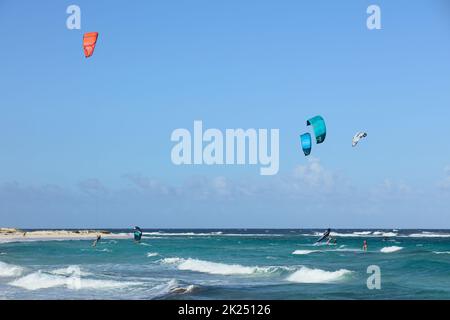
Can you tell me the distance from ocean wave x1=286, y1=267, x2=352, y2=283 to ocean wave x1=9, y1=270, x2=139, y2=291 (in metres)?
5.65

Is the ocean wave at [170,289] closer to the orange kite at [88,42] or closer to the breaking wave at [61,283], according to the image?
the breaking wave at [61,283]

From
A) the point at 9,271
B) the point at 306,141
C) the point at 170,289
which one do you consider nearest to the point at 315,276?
the point at 306,141

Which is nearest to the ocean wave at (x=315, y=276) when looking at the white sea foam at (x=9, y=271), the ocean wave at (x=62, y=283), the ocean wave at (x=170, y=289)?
the ocean wave at (x=170, y=289)

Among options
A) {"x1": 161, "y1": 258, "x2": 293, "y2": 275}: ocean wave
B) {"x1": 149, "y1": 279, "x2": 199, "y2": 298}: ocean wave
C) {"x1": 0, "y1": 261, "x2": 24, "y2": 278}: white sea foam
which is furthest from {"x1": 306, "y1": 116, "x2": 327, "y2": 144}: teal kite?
{"x1": 0, "y1": 261, "x2": 24, "y2": 278}: white sea foam

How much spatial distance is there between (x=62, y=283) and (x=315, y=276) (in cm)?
857

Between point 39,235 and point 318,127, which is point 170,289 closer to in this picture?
point 318,127

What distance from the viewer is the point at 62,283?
16.1 metres

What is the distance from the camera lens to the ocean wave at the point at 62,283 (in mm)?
15270

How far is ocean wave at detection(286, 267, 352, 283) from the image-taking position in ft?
61.4

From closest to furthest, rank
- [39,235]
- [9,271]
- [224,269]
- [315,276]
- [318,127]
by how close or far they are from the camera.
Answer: [318,127] → [9,271] → [315,276] → [224,269] → [39,235]

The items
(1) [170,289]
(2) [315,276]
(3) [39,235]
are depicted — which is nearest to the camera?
(1) [170,289]

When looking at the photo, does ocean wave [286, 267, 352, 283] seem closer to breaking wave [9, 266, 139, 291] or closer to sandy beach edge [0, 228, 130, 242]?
breaking wave [9, 266, 139, 291]
